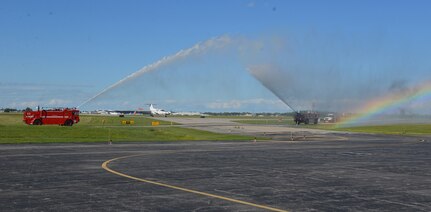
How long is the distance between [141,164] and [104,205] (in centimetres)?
1235

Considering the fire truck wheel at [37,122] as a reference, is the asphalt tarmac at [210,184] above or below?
below

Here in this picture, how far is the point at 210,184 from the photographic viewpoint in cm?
1884

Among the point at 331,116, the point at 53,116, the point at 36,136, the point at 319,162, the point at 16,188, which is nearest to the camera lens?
the point at 16,188

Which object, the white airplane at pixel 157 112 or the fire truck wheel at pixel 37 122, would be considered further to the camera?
the white airplane at pixel 157 112

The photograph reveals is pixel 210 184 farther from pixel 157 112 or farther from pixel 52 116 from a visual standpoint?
pixel 157 112

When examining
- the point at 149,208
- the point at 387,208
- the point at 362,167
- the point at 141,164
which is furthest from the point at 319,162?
the point at 149,208

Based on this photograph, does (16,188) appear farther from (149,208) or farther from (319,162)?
Result: (319,162)

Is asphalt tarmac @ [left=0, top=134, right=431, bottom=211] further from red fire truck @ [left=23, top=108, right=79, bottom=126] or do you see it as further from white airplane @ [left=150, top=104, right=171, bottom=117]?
white airplane @ [left=150, top=104, right=171, bottom=117]

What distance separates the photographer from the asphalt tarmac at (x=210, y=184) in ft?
47.2

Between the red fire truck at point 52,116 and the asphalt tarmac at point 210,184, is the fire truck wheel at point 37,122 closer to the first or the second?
the red fire truck at point 52,116

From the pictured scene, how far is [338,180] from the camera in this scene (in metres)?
→ 20.6

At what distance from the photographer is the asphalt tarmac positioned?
47.2ft

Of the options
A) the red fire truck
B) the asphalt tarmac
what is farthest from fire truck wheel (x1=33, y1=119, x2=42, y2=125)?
the asphalt tarmac

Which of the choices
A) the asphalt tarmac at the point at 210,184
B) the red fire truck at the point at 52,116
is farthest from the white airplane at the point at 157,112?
the asphalt tarmac at the point at 210,184
